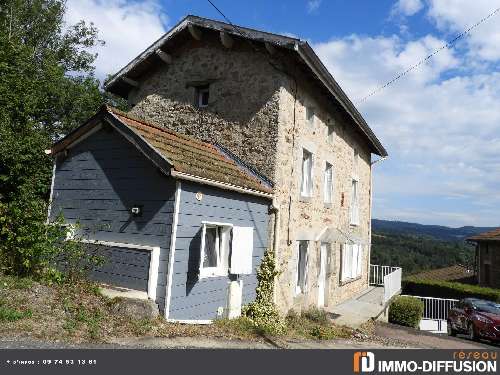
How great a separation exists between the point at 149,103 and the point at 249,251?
6200 millimetres

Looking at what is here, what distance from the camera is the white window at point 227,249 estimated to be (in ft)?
27.6

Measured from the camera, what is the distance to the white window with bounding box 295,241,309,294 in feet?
39.8

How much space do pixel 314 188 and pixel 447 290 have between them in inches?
652

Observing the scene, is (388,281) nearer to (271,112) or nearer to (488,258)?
(271,112)

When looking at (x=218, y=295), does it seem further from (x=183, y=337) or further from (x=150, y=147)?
(x=150, y=147)

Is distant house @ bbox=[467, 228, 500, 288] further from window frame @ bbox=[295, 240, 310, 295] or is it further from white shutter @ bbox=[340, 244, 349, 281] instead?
window frame @ bbox=[295, 240, 310, 295]

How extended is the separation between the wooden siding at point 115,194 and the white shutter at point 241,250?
1.60 m

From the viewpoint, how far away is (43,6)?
807 inches

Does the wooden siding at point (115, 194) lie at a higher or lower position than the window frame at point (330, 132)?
lower

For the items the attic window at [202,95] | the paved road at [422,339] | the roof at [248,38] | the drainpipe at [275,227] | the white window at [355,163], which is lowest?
the paved road at [422,339]

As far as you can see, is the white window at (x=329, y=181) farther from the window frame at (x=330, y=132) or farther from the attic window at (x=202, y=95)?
the attic window at (x=202, y=95)
